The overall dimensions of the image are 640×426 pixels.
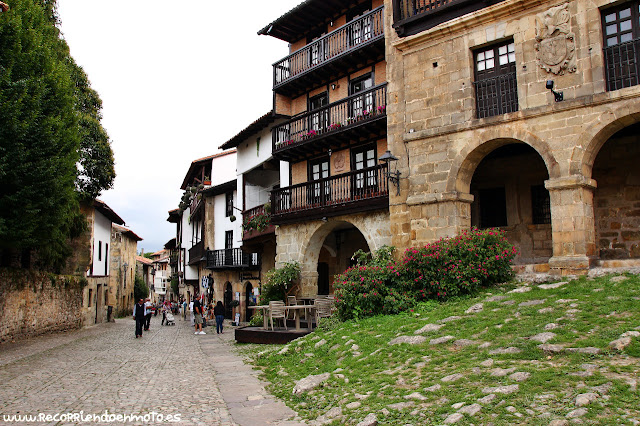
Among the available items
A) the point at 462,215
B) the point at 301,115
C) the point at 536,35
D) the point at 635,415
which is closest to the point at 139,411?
the point at 635,415

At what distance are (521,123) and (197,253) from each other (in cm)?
2946

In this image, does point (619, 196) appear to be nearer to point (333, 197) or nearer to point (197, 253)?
point (333, 197)

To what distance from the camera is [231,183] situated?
31.7 meters

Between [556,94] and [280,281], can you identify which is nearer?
[556,94]

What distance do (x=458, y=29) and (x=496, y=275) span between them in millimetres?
6516

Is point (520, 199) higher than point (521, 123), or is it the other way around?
point (521, 123)

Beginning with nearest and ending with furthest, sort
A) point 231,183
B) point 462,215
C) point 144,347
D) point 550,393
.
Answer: point 550,393 → point 462,215 → point 144,347 → point 231,183

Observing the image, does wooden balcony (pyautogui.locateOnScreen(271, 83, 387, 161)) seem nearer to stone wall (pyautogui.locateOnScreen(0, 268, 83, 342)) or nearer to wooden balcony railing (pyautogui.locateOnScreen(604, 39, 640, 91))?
wooden balcony railing (pyautogui.locateOnScreen(604, 39, 640, 91))

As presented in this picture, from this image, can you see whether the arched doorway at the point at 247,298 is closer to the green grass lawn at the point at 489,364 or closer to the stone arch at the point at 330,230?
the stone arch at the point at 330,230

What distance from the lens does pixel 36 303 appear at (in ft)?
69.2

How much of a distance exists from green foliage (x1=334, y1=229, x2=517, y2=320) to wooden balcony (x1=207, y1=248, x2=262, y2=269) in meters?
15.1

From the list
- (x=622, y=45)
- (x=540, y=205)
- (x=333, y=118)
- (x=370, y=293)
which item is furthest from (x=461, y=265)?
(x=333, y=118)

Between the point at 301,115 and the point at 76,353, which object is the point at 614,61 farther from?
the point at 76,353

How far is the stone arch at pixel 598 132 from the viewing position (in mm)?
→ 11008
